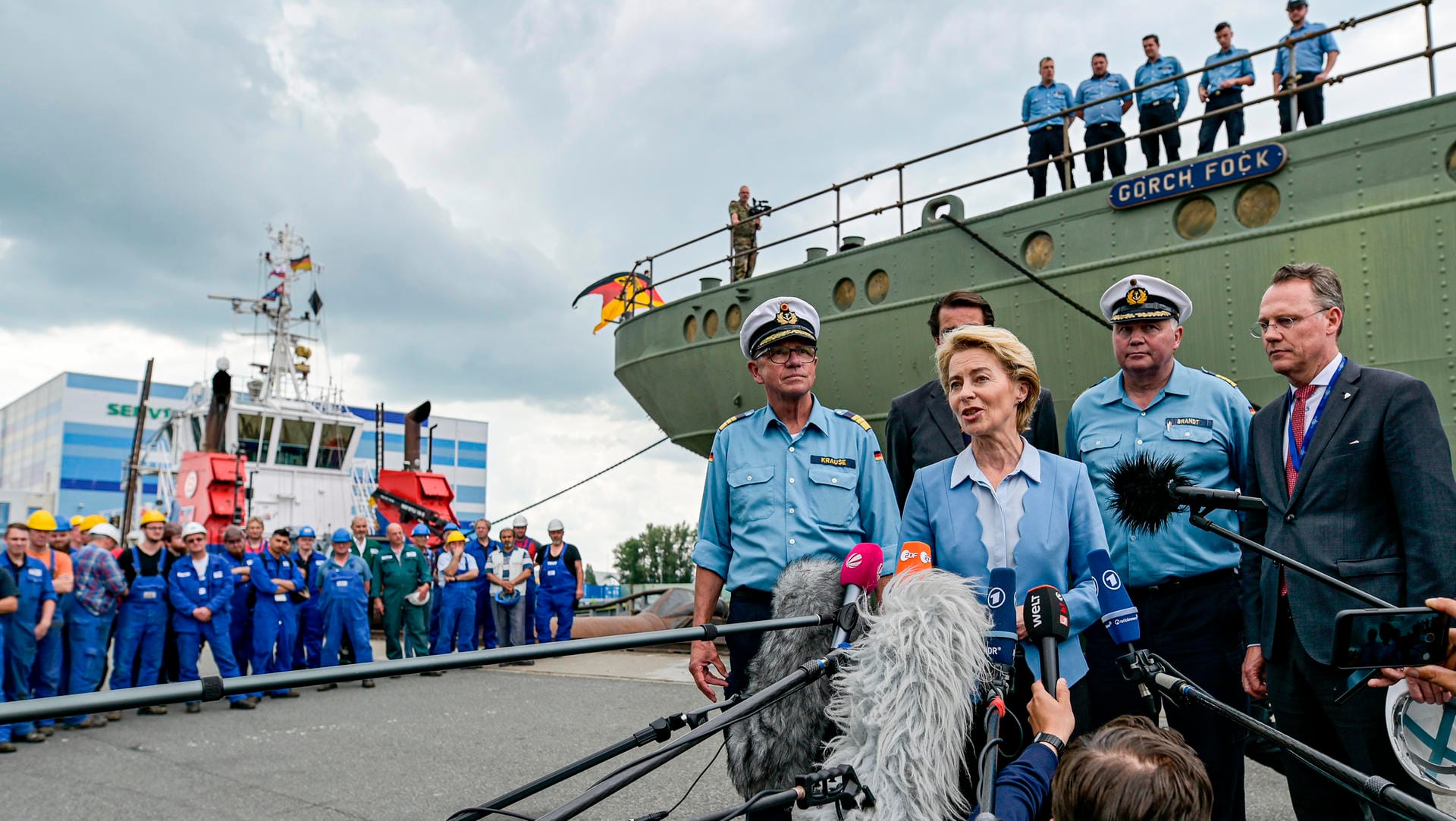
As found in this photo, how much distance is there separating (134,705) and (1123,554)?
9.06 feet

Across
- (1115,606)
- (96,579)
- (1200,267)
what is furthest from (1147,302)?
(96,579)

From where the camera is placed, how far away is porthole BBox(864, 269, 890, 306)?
34.7ft

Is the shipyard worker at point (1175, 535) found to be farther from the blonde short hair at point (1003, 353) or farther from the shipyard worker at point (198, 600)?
the shipyard worker at point (198, 600)

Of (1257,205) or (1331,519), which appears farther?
(1257,205)

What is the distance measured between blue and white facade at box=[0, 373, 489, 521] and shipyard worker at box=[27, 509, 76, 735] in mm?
30552

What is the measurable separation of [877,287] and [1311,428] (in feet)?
26.7

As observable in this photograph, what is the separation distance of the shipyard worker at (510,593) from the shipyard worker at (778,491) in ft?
30.1

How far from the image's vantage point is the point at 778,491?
2896 millimetres

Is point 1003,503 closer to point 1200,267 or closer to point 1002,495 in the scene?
point 1002,495

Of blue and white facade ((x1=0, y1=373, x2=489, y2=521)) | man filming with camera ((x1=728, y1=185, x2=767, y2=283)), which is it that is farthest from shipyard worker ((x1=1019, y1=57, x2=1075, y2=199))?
blue and white facade ((x1=0, y1=373, x2=489, y2=521))

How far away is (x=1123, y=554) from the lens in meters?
3.06

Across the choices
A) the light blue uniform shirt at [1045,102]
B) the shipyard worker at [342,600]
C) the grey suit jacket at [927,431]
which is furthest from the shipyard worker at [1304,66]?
the shipyard worker at [342,600]

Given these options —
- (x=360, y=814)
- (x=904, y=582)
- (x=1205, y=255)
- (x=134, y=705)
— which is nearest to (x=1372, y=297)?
(x=1205, y=255)

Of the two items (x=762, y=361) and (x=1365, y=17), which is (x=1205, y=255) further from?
(x=762, y=361)
